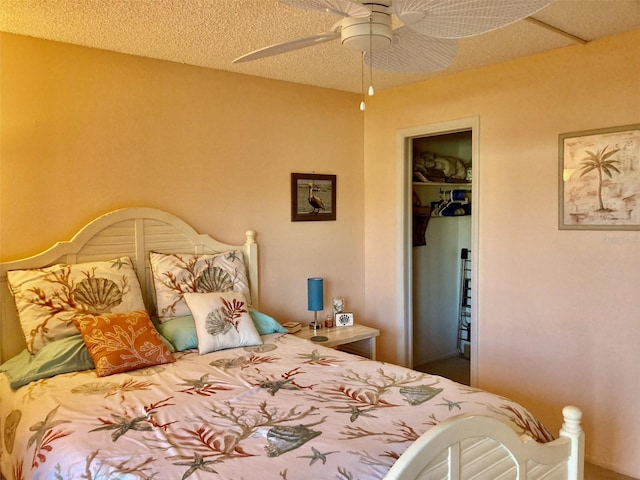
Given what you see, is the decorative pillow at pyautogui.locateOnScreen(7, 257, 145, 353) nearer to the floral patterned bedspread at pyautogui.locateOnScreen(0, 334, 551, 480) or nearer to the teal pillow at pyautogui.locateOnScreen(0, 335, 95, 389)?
the teal pillow at pyautogui.locateOnScreen(0, 335, 95, 389)

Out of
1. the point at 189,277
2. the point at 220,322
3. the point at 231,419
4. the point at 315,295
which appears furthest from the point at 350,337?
the point at 231,419

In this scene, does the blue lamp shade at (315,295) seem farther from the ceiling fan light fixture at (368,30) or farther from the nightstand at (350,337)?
the ceiling fan light fixture at (368,30)

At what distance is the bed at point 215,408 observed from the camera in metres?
1.52

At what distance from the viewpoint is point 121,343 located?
241 cm

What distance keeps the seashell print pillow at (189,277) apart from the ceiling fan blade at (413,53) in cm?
162

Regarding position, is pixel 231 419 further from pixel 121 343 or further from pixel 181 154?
pixel 181 154

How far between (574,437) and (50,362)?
7.12 feet

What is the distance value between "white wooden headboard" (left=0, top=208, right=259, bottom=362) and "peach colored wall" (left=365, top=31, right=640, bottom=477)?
1.76 metres

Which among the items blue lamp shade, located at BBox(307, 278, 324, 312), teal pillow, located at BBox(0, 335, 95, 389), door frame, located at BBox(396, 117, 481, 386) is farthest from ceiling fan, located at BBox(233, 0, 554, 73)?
blue lamp shade, located at BBox(307, 278, 324, 312)

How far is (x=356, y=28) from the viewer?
1682 millimetres

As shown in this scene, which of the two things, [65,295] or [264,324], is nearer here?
[65,295]

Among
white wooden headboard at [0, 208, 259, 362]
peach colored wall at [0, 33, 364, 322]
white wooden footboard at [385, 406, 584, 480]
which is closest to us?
white wooden footboard at [385, 406, 584, 480]

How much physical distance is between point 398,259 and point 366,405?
6.93ft

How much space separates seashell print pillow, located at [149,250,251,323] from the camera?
2891mm
